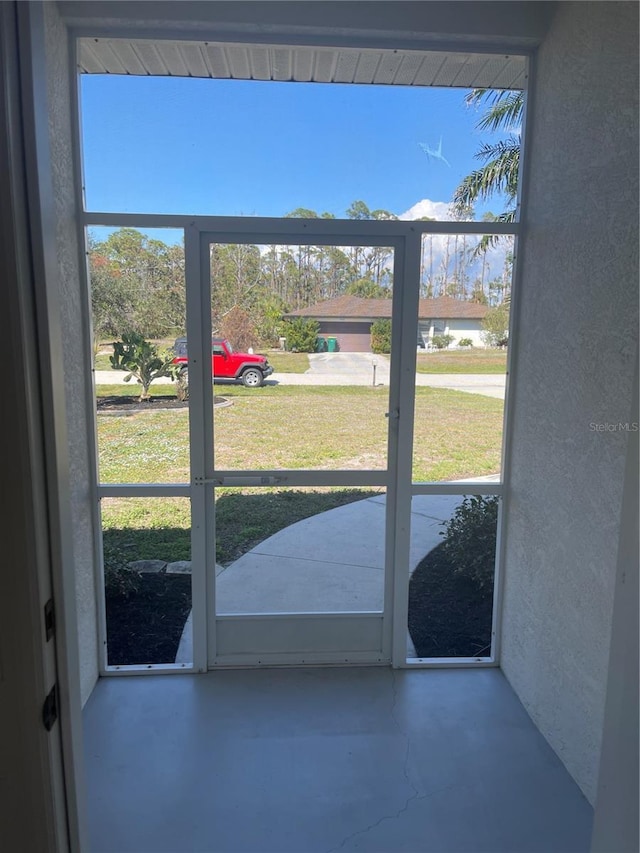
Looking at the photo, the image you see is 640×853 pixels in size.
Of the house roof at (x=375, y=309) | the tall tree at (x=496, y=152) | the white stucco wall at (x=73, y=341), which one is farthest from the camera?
the house roof at (x=375, y=309)

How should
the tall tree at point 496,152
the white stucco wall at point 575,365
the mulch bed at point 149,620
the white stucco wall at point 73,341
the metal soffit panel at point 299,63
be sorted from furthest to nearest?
the mulch bed at point 149,620 → the tall tree at point 496,152 → the metal soffit panel at point 299,63 → the white stucco wall at point 73,341 → the white stucco wall at point 575,365

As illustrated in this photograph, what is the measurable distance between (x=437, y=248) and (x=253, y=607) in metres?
1.99

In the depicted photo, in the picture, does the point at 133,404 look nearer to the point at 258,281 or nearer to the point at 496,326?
the point at 258,281

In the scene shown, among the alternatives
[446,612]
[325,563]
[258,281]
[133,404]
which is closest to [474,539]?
[446,612]

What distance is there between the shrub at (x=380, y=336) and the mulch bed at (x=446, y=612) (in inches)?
41.9

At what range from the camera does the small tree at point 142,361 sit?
2.40m

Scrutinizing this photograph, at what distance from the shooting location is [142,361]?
95.1 inches

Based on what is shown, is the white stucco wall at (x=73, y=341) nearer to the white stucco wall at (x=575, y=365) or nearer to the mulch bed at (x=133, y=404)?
the mulch bed at (x=133, y=404)

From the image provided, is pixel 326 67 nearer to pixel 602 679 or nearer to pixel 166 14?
pixel 166 14

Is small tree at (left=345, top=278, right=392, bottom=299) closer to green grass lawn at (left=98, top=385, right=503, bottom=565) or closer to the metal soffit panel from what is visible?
green grass lawn at (left=98, top=385, right=503, bottom=565)

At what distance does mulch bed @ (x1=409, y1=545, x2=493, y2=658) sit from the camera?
2637mm

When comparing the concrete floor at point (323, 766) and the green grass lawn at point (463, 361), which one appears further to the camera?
the green grass lawn at point (463, 361)

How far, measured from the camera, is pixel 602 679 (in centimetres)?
174

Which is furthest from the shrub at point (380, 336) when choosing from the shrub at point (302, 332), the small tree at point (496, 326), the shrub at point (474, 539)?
the shrub at point (474, 539)
